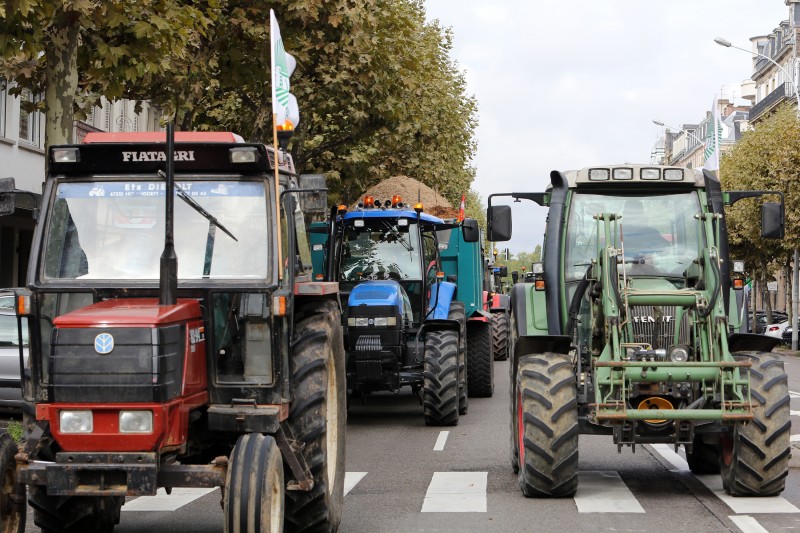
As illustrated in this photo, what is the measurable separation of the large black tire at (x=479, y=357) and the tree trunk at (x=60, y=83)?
8239mm

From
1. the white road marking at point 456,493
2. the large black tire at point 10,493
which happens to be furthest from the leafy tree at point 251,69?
the large black tire at point 10,493

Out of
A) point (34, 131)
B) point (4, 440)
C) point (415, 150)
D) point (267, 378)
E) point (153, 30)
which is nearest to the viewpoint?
point (4, 440)

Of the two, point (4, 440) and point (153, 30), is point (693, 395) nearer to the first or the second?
point (4, 440)

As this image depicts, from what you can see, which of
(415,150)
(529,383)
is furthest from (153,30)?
(415,150)

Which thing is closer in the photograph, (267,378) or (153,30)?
(267,378)

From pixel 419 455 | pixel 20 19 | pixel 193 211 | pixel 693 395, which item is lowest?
pixel 419 455

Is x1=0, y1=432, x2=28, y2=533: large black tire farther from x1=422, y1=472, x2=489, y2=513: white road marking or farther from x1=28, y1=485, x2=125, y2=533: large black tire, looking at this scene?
x1=422, y1=472, x2=489, y2=513: white road marking

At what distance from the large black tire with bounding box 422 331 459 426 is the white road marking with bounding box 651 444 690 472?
2922 millimetres

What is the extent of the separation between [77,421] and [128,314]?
Result: 644 millimetres

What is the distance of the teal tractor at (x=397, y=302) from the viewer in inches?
655

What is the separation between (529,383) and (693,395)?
1.31 meters

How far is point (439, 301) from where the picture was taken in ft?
59.4

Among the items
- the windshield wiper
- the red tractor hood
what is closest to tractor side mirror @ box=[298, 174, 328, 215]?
the windshield wiper

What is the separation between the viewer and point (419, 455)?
45.5 feet
